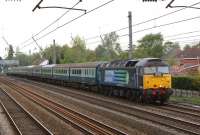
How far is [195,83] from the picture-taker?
35375mm

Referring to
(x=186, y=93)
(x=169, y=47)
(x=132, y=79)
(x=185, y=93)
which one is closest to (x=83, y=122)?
(x=132, y=79)

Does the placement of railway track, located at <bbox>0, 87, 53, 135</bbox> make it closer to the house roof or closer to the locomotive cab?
the locomotive cab

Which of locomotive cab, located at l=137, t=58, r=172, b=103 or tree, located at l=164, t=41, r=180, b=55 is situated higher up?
tree, located at l=164, t=41, r=180, b=55

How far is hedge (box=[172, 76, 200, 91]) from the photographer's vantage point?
116ft

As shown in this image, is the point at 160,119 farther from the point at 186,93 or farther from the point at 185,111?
the point at 186,93

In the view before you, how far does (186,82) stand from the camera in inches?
1451

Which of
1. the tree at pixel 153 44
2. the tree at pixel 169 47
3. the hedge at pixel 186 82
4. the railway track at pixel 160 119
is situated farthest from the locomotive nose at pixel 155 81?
the tree at pixel 169 47

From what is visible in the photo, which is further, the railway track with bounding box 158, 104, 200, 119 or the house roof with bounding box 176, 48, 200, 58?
the house roof with bounding box 176, 48, 200, 58

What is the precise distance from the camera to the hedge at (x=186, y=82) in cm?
3533

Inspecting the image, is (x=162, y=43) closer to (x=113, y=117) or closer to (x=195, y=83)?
(x=195, y=83)

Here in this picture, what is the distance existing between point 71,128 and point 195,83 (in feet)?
59.1

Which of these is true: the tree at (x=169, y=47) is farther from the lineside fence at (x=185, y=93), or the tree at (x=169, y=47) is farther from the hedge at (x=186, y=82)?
the lineside fence at (x=185, y=93)

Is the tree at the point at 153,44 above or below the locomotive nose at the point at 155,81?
above

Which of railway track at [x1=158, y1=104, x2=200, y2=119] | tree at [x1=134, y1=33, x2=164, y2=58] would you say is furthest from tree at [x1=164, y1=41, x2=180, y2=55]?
railway track at [x1=158, y1=104, x2=200, y2=119]
